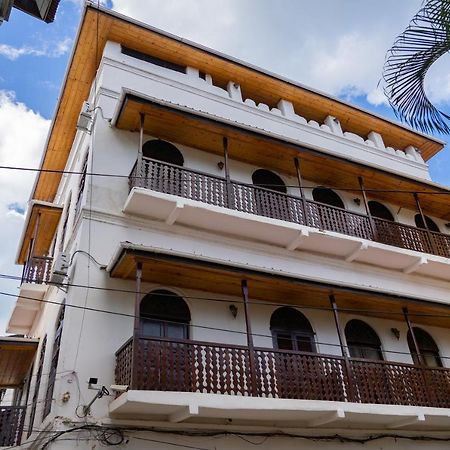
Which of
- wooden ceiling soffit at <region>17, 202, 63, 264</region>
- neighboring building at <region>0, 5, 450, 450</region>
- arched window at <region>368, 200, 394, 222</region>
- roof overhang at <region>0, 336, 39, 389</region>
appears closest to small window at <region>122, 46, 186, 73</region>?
neighboring building at <region>0, 5, 450, 450</region>

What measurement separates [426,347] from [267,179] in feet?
20.3

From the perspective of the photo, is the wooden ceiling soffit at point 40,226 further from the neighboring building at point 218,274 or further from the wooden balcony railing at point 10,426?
the wooden balcony railing at point 10,426

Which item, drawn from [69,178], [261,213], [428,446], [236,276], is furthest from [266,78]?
[428,446]

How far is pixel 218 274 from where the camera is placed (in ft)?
30.5

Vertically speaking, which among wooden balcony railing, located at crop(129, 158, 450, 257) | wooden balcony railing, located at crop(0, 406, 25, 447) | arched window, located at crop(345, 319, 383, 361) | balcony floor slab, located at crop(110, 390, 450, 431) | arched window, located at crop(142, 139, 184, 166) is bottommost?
balcony floor slab, located at crop(110, 390, 450, 431)

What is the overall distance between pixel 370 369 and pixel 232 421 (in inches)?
121

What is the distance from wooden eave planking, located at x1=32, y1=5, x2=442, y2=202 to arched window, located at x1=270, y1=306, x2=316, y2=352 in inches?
306

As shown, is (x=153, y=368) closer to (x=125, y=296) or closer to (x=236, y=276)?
(x=125, y=296)

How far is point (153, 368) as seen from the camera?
7691mm

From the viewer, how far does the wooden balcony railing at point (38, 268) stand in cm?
1252

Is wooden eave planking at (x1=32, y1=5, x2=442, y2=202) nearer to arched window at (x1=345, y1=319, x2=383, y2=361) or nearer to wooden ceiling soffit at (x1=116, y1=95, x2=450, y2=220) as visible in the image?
wooden ceiling soffit at (x1=116, y1=95, x2=450, y2=220)

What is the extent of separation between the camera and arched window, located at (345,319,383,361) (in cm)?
1120

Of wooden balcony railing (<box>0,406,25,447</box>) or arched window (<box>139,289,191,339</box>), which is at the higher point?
arched window (<box>139,289,191,339</box>)

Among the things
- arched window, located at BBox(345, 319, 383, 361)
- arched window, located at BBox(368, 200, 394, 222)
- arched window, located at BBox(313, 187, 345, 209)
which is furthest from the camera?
arched window, located at BBox(368, 200, 394, 222)
